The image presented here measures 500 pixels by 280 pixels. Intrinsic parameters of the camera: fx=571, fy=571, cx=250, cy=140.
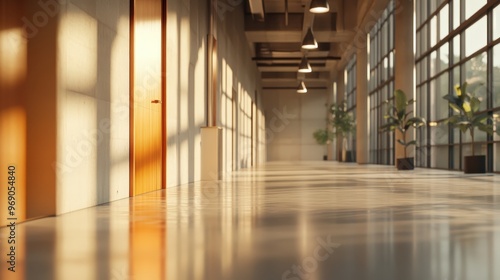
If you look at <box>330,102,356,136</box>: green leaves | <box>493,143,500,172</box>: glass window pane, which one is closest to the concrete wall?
<box>493,143,500,172</box>: glass window pane

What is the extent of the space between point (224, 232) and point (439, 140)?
18140mm

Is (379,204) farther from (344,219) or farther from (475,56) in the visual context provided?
(475,56)

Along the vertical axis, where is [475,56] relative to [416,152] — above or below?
above

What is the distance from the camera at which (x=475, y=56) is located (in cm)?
1770

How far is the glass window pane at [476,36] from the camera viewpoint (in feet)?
55.7

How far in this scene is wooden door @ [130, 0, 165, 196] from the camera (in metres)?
9.40

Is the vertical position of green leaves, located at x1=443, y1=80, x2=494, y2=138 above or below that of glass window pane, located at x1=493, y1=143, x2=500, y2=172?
above

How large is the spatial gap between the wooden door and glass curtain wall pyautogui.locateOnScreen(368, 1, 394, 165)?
58.7 feet

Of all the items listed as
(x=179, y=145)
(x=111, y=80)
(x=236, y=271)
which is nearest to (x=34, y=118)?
(x=111, y=80)

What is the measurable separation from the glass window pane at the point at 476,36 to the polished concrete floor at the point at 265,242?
11014 mm

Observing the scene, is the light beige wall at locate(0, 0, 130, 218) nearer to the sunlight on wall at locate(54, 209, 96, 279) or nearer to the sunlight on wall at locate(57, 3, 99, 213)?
the sunlight on wall at locate(57, 3, 99, 213)

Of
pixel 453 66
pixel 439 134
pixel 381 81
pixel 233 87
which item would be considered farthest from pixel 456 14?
pixel 381 81

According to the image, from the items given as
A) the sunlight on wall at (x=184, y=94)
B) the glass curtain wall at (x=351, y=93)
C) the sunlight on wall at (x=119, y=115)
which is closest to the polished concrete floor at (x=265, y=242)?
the sunlight on wall at (x=119, y=115)

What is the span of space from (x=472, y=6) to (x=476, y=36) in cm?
100
